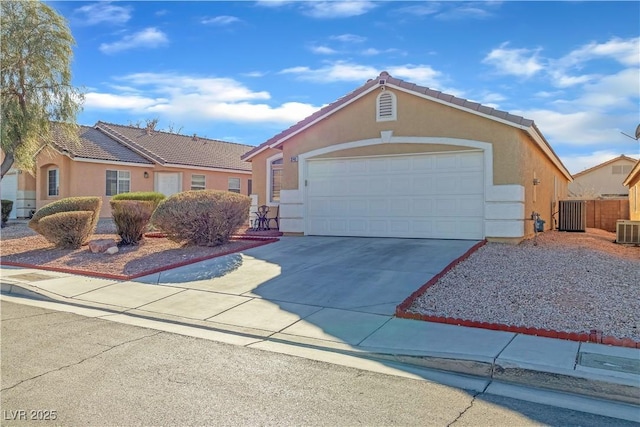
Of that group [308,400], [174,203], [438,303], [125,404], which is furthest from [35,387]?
[174,203]

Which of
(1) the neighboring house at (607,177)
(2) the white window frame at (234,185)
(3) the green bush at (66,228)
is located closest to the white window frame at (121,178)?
(2) the white window frame at (234,185)

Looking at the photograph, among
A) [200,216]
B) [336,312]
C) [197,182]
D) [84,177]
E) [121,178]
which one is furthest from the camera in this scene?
[197,182]

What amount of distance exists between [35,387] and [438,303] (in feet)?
17.6

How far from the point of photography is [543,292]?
23.8 feet

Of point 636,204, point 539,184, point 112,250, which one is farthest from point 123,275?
point 636,204

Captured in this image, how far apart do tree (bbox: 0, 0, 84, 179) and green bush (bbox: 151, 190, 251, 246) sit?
29.2ft

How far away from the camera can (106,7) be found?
11.9 meters

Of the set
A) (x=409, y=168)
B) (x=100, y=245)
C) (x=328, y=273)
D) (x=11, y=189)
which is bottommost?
(x=328, y=273)

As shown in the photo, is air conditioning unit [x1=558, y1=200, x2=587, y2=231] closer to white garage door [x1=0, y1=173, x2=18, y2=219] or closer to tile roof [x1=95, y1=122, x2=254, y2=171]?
tile roof [x1=95, y1=122, x2=254, y2=171]

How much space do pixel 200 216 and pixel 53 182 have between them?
51.4 ft

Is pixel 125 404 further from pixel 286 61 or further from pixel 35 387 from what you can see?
pixel 286 61

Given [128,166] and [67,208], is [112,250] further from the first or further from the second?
[128,166]

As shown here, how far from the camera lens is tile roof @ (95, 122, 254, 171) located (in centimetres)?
2520

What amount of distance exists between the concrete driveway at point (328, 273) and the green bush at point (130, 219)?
3.74 m
